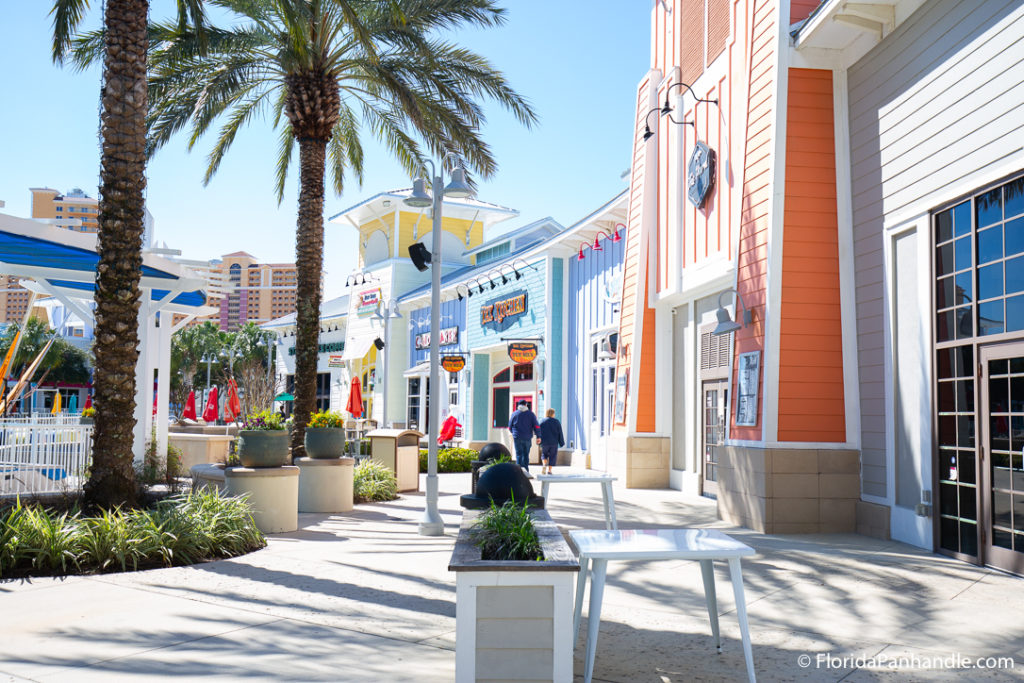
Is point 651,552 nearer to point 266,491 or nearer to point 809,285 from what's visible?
point 266,491

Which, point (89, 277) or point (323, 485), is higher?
point (89, 277)

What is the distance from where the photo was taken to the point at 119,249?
29.7 feet

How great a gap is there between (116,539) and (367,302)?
29.7 metres

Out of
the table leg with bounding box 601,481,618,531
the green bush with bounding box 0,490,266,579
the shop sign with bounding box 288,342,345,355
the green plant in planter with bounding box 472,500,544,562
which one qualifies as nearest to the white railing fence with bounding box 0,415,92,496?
the green bush with bounding box 0,490,266,579

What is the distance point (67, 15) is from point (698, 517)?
420 inches

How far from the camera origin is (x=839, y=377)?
10.4 meters

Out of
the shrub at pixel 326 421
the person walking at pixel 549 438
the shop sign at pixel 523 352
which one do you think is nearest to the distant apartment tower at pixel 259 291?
the shop sign at pixel 523 352

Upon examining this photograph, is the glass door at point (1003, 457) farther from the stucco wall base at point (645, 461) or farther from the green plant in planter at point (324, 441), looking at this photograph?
the green plant in planter at point (324, 441)

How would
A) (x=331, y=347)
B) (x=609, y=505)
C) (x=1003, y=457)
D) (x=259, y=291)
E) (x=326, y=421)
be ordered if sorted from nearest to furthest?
(x=1003, y=457) → (x=609, y=505) → (x=326, y=421) → (x=331, y=347) → (x=259, y=291)

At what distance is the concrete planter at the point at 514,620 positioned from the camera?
399cm

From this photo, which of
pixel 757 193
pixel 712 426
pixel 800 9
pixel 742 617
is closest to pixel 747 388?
pixel 757 193

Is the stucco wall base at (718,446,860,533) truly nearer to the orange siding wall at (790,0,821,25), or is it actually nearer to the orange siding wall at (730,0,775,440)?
the orange siding wall at (730,0,775,440)

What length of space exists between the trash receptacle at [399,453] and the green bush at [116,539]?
21.8ft

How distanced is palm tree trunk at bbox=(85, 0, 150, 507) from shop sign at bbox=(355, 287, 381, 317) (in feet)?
84.6
